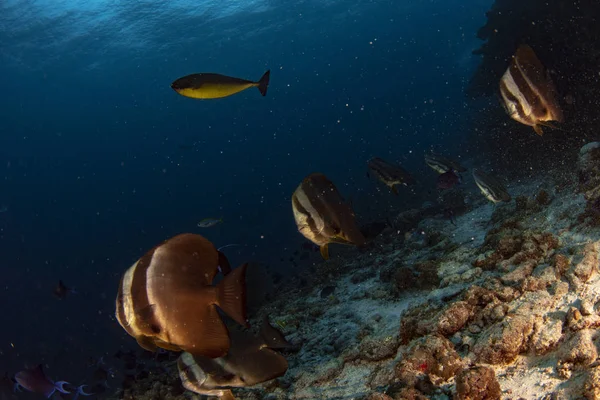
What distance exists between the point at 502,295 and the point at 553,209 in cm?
257

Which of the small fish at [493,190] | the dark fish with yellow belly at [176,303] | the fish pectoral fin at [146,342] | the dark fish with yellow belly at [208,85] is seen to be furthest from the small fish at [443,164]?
the fish pectoral fin at [146,342]

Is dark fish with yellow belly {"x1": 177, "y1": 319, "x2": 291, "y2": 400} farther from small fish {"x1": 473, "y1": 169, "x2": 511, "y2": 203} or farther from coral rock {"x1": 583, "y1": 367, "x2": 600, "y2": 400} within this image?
small fish {"x1": 473, "y1": 169, "x2": 511, "y2": 203}

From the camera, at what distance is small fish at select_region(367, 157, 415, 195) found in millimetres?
5309

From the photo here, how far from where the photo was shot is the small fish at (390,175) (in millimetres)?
5309

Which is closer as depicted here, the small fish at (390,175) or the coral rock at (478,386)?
the coral rock at (478,386)

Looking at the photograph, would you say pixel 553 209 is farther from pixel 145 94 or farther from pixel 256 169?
pixel 256 169

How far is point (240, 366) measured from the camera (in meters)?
3.30

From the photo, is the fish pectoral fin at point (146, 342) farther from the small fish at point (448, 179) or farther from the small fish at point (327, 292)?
the small fish at point (448, 179)

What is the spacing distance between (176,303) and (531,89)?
298cm

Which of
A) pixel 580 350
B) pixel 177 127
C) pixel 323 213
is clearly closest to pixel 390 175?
pixel 323 213

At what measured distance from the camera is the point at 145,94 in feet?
182

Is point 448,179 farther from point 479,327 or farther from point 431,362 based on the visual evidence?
point 431,362

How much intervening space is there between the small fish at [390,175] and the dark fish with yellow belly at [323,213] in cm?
266

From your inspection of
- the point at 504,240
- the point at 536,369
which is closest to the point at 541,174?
the point at 504,240
